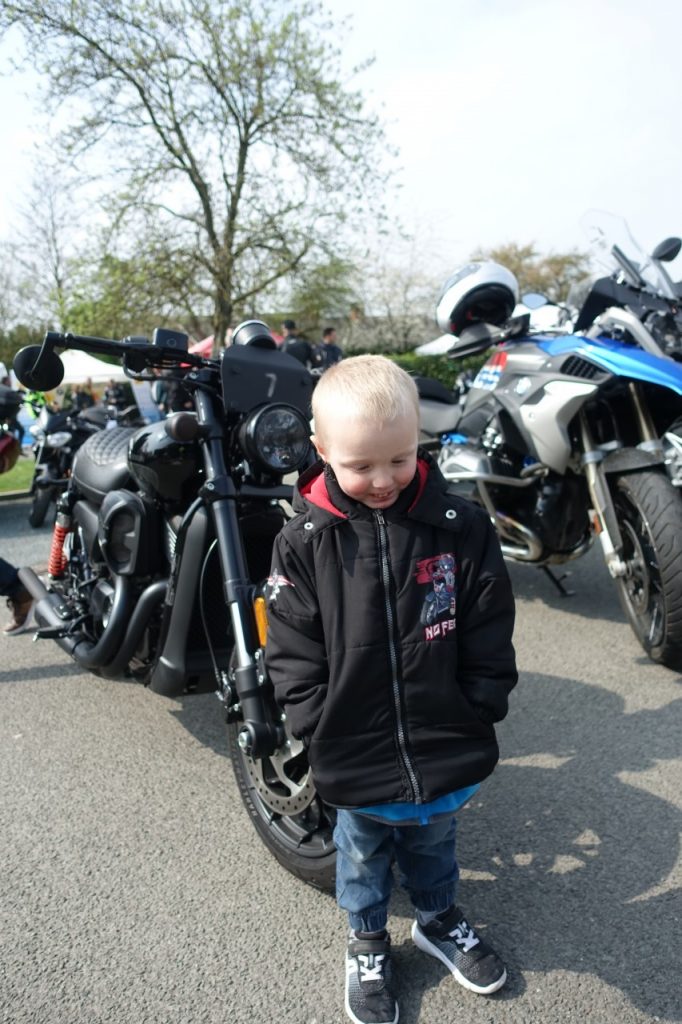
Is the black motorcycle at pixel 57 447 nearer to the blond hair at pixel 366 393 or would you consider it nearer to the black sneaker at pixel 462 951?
the blond hair at pixel 366 393

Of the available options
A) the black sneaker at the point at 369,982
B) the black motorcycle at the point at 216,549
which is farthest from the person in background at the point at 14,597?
the black sneaker at the point at 369,982

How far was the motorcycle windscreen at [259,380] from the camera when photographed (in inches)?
100

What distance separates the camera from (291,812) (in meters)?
2.26

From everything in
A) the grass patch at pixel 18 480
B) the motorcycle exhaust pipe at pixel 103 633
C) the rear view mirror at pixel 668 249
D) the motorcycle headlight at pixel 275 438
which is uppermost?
the rear view mirror at pixel 668 249

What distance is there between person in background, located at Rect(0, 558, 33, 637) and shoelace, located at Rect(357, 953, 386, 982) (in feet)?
9.36

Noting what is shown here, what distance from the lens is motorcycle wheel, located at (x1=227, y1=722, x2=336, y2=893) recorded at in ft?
7.18

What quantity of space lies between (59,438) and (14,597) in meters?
1.56

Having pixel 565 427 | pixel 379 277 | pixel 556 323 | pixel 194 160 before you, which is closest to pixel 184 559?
pixel 565 427

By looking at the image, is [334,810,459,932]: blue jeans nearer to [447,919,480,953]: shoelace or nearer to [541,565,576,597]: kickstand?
[447,919,480,953]: shoelace

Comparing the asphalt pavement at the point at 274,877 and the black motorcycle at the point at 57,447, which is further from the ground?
the black motorcycle at the point at 57,447

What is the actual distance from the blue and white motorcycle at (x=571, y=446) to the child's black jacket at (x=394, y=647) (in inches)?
70.7

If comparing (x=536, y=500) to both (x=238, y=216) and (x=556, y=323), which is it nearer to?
(x=556, y=323)

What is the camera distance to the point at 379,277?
31750 mm

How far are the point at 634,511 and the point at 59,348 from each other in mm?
2466
